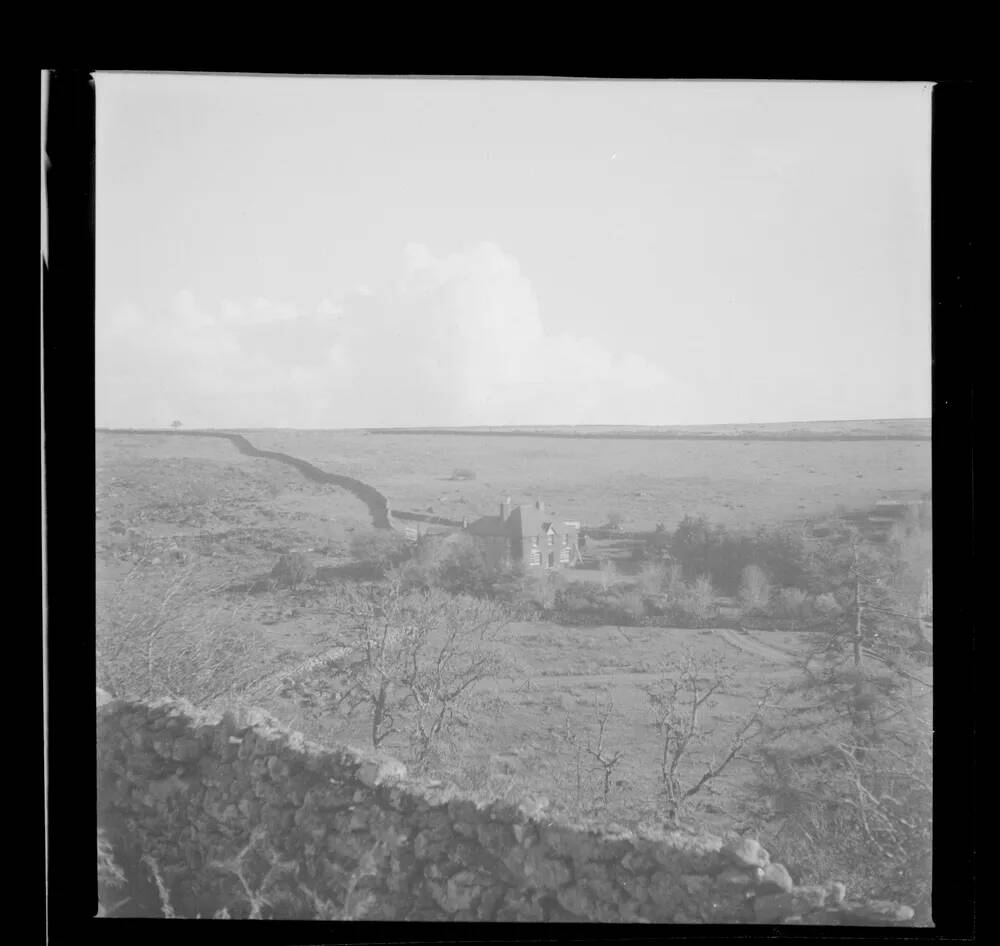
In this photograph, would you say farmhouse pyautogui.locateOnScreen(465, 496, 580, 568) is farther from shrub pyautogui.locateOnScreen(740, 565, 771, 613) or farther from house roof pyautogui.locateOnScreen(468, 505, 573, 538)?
shrub pyautogui.locateOnScreen(740, 565, 771, 613)

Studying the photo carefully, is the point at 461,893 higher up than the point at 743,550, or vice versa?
the point at 743,550

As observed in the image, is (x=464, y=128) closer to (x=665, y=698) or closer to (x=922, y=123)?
(x=922, y=123)

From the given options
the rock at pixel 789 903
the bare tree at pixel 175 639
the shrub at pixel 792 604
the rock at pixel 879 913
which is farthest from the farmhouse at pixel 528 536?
the rock at pixel 879 913

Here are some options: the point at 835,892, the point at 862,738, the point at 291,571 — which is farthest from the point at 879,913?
the point at 291,571

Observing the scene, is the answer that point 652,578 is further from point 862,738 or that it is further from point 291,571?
point 291,571

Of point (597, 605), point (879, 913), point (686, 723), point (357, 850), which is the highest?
point (597, 605)

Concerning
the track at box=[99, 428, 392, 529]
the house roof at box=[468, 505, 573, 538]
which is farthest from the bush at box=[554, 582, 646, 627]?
the track at box=[99, 428, 392, 529]
